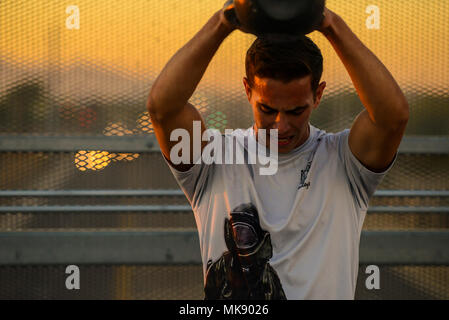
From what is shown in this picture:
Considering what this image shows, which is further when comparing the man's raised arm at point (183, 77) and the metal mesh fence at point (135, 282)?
the metal mesh fence at point (135, 282)

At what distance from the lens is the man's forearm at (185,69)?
30.0 inches

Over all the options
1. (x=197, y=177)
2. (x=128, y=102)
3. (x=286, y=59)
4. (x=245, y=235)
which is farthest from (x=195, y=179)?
(x=128, y=102)

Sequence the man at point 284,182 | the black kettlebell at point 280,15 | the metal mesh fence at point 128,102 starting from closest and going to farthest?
1. the black kettlebell at point 280,15
2. the man at point 284,182
3. the metal mesh fence at point 128,102

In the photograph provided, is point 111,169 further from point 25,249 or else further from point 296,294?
point 296,294

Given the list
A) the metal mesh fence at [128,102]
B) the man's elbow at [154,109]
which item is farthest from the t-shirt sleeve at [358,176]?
the metal mesh fence at [128,102]

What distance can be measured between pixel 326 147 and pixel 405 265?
1.03m

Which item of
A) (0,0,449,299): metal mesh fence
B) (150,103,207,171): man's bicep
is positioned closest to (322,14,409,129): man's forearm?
(150,103,207,171): man's bicep

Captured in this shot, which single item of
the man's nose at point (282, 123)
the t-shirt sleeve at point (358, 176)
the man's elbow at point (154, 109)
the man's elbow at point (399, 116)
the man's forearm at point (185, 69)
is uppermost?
the man's forearm at point (185, 69)

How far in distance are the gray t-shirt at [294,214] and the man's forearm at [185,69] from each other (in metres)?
0.12

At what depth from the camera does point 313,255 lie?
82 cm

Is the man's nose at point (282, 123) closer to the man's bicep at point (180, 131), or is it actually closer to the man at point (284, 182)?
the man at point (284, 182)

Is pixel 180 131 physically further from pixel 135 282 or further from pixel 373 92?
pixel 135 282

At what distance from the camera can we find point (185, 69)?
0.77 m

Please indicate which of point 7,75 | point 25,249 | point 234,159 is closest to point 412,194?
point 234,159
